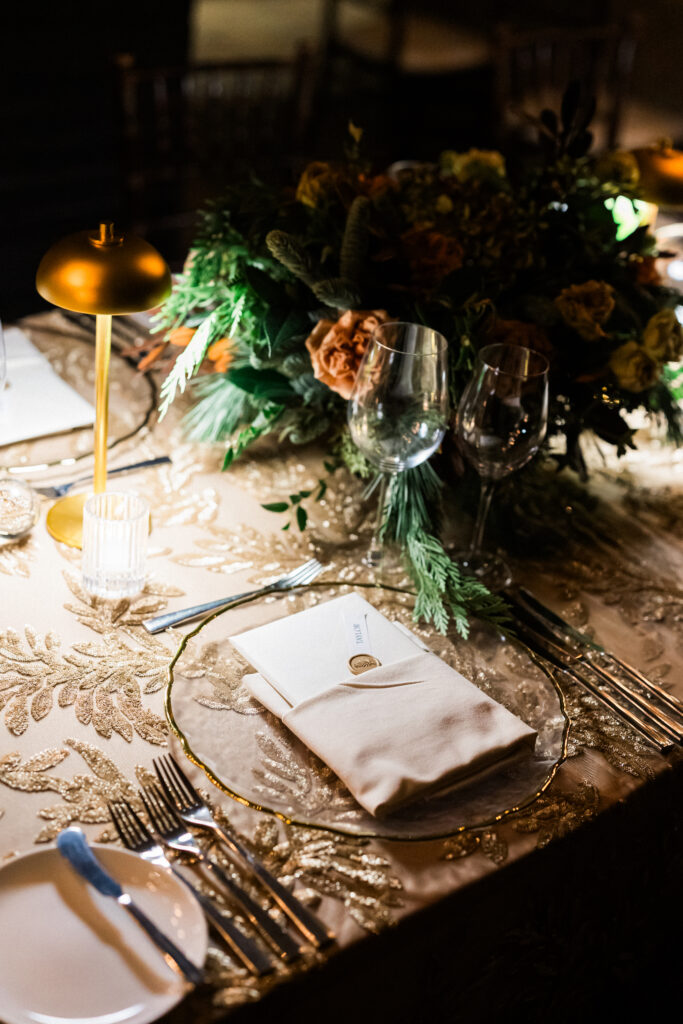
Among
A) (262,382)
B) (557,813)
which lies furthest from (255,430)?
(557,813)

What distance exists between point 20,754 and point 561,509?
0.83 meters

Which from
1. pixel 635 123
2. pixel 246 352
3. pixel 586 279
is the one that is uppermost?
pixel 586 279

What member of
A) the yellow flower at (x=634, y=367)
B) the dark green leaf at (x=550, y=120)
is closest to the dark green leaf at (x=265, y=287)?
the yellow flower at (x=634, y=367)

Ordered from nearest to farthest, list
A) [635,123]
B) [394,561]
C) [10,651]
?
[10,651], [394,561], [635,123]

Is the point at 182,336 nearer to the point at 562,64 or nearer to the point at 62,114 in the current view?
the point at 562,64

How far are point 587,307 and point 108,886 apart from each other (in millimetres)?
1007

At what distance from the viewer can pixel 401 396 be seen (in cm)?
106

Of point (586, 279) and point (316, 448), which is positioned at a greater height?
point (586, 279)

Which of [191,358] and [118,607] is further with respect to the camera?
[191,358]

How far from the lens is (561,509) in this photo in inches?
54.5

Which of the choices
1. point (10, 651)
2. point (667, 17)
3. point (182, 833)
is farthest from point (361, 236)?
point (667, 17)

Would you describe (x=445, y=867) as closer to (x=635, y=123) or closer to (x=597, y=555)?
(x=597, y=555)

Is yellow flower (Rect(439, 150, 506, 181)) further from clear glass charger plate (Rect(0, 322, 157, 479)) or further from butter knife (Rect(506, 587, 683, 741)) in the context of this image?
butter knife (Rect(506, 587, 683, 741))

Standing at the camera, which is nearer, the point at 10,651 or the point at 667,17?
the point at 10,651
